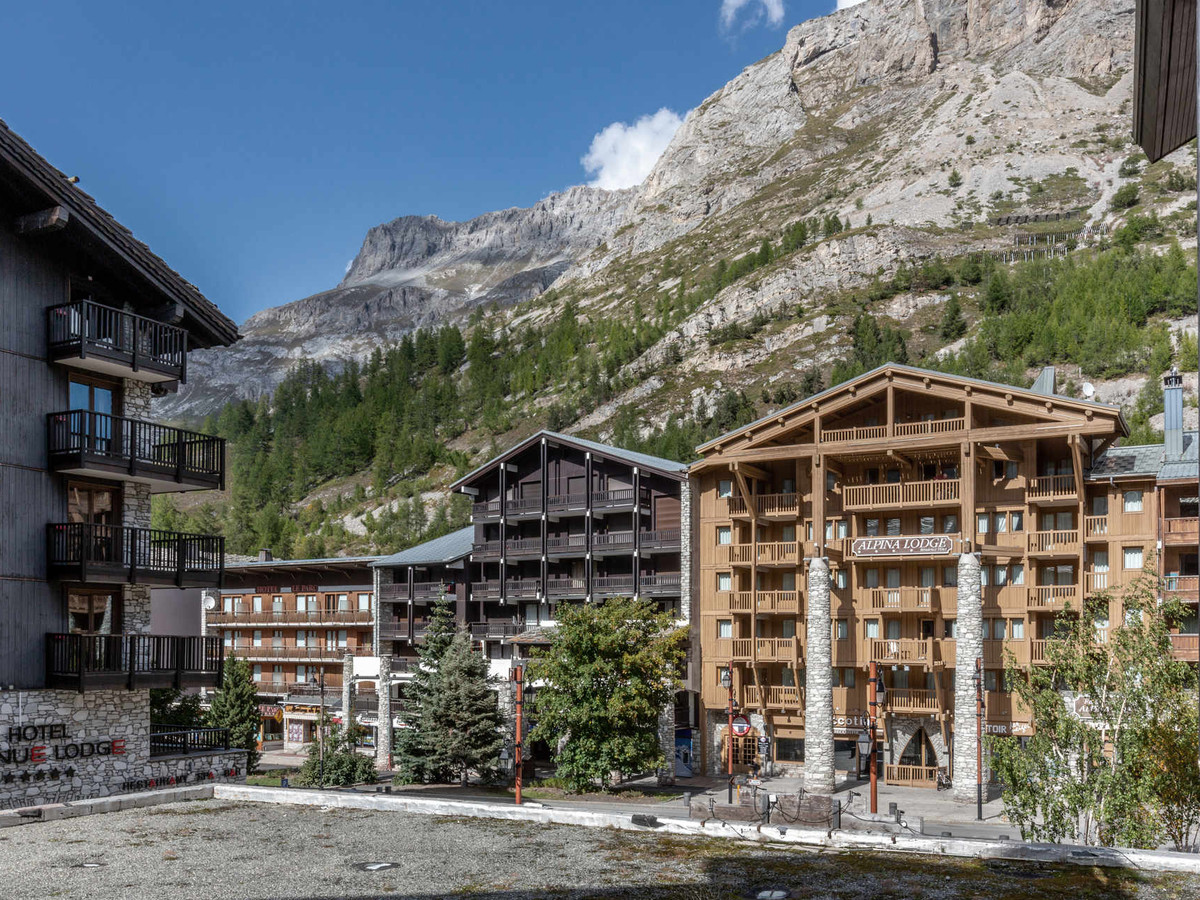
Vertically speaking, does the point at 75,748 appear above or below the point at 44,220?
below

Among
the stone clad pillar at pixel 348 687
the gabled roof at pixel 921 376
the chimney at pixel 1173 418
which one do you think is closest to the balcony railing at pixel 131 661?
the gabled roof at pixel 921 376

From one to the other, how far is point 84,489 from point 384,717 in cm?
3468

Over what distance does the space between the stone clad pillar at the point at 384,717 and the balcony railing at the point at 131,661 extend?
1209 inches

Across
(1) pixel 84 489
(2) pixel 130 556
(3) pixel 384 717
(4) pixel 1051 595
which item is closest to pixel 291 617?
(3) pixel 384 717

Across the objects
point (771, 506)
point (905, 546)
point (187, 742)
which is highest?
point (771, 506)

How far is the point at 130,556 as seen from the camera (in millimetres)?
32750

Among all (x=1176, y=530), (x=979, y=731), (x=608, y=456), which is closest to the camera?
(x=979, y=731)

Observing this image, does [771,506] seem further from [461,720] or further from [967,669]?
[461,720]

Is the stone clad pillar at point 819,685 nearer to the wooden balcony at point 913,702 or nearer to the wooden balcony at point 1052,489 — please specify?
the wooden balcony at point 913,702

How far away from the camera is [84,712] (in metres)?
31.5

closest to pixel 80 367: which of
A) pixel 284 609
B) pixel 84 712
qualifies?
pixel 84 712

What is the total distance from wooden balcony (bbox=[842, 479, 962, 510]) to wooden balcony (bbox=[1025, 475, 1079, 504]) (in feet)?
9.95

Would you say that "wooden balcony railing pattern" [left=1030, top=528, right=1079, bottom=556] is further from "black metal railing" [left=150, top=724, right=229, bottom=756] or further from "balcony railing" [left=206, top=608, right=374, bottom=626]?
"balcony railing" [left=206, top=608, right=374, bottom=626]

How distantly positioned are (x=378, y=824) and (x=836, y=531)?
33.9 metres
